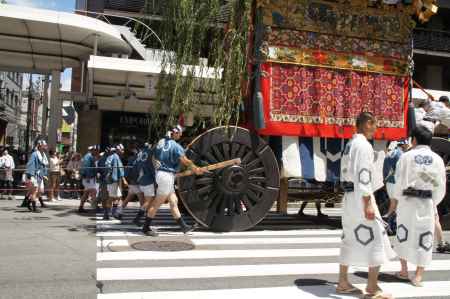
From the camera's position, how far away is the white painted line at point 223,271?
5.43 meters

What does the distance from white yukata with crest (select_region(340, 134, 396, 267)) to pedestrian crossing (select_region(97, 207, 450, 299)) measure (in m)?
0.46

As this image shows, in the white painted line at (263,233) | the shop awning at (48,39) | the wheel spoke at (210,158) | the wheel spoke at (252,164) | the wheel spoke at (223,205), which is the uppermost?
the shop awning at (48,39)

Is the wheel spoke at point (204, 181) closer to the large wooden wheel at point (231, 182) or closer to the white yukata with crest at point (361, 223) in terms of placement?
the large wooden wheel at point (231, 182)

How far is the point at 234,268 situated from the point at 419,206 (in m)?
2.31

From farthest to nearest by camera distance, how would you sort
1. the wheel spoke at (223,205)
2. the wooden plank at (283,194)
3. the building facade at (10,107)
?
the building facade at (10,107), the wooden plank at (283,194), the wheel spoke at (223,205)

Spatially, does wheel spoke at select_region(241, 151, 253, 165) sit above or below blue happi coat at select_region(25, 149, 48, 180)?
above

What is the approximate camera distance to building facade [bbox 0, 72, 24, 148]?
39281mm

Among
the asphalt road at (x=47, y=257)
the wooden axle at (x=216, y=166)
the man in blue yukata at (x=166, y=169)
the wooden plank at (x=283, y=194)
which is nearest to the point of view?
the asphalt road at (x=47, y=257)

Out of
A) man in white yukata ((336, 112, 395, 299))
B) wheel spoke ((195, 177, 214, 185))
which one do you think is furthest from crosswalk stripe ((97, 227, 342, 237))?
man in white yukata ((336, 112, 395, 299))

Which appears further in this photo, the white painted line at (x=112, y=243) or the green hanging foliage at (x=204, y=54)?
the green hanging foliage at (x=204, y=54)

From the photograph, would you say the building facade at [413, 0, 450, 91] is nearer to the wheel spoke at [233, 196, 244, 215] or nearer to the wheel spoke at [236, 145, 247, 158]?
Result: the wheel spoke at [236, 145, 247, 158]

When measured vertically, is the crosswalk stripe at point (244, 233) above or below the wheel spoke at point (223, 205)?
below

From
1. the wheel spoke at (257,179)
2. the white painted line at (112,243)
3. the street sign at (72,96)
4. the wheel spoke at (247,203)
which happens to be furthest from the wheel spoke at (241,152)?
the street sign at (72,96)

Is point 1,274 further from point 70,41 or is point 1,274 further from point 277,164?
point 70,41
